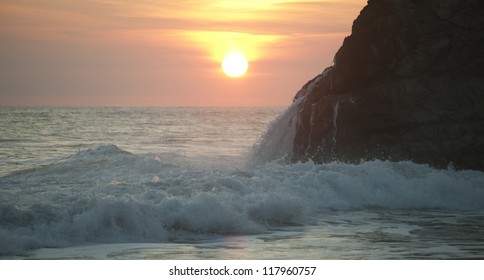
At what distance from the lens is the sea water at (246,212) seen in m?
12.5

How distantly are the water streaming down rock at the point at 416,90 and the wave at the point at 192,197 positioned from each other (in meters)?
1.04

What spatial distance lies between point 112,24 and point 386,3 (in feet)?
27.4

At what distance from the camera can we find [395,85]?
21531mm

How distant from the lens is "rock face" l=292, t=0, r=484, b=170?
20.9 metres

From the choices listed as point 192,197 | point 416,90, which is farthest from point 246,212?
point 416,90

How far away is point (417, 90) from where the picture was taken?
70.0 feet

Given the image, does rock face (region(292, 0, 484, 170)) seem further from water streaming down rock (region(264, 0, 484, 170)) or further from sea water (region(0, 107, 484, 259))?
sea water (region(0, 107, 484, 259))

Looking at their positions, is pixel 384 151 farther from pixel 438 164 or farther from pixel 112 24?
pixel 112 24

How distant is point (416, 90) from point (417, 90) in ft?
0.09

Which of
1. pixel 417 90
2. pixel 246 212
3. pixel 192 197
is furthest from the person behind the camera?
pixel 417 90

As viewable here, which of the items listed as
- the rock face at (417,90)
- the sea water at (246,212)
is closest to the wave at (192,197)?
the sea water at (246,212)

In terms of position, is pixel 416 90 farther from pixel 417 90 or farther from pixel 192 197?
pixel 192 197

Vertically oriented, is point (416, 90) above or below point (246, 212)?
above
